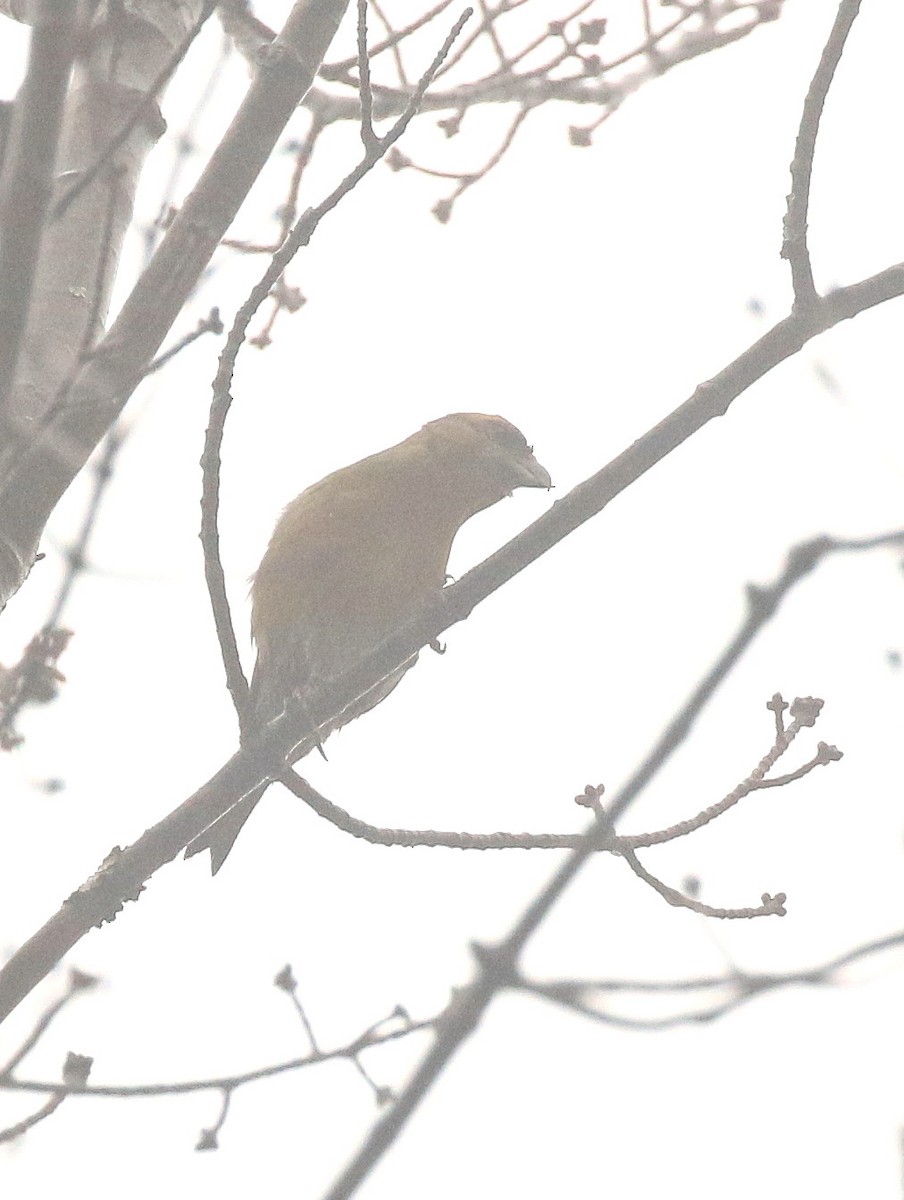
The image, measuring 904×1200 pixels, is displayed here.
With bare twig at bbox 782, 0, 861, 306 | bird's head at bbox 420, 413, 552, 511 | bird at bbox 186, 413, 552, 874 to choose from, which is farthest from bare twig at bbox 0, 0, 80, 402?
bird's head at bbox 420, 413, 552, 511

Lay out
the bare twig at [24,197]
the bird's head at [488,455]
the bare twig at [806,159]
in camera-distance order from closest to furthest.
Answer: the bare twig at [24,197] < the bare twig at [806,159] < the bird's head at [488,455]

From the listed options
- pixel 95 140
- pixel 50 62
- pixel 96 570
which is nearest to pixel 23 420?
pixel 96 570

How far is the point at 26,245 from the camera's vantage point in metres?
1.86

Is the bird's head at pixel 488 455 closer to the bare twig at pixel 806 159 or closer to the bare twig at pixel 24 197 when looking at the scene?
the bare twig at pixel 806 159

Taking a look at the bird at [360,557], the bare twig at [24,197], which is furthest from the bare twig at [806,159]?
the bird at [360,557]

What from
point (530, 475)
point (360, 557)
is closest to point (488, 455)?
point (530, 475)

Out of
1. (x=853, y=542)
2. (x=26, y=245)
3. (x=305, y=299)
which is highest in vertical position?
(x=305, y=299)

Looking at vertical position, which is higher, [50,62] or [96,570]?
[96,570]

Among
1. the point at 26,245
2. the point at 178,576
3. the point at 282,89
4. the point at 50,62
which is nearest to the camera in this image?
the point at 50,62

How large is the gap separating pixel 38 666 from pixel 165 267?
77 centimetres

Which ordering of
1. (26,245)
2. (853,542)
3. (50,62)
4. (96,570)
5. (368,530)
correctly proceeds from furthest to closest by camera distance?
(368,530) → (96,570) → (26,245) → (50,62) → (853,542)

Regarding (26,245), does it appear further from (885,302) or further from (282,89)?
(885,302)

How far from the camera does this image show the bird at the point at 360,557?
4.60m

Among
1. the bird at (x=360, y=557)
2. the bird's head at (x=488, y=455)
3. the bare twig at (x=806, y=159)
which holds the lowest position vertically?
the bare twig at (x=806, y=159)
